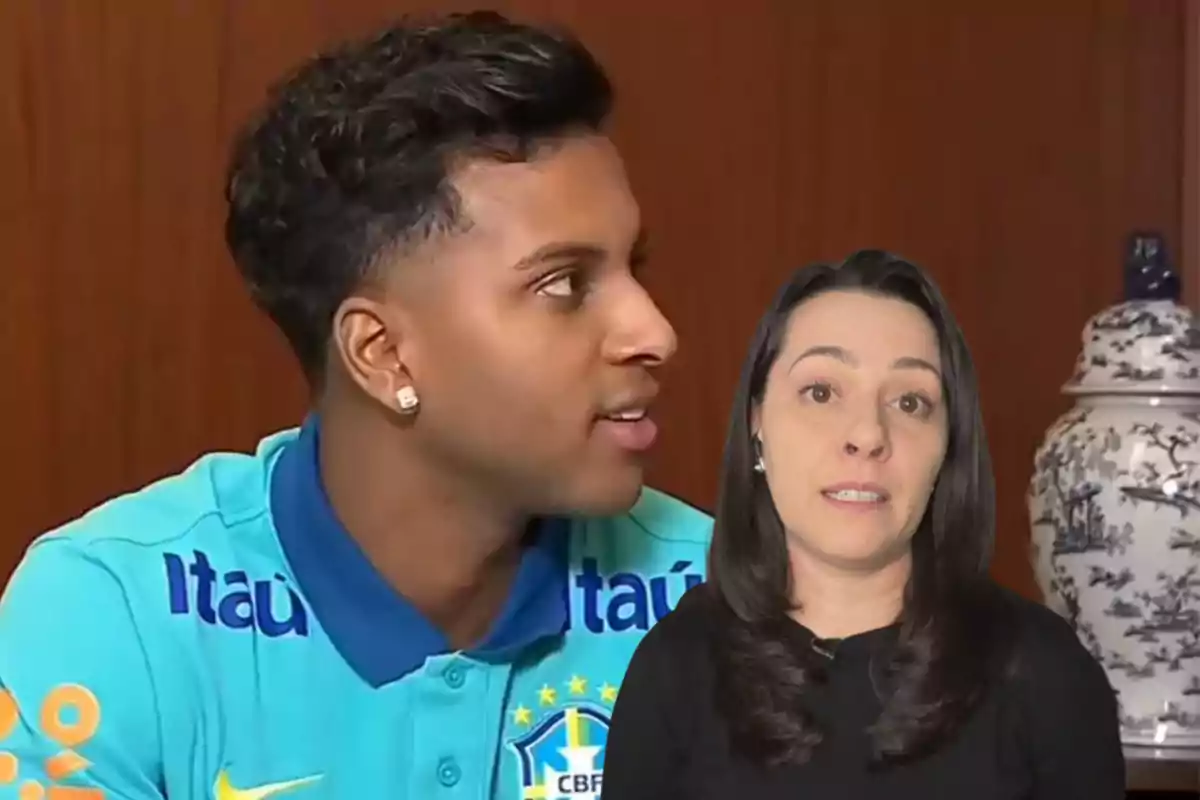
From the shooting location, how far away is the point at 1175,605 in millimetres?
1055

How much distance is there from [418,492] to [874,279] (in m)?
0.32

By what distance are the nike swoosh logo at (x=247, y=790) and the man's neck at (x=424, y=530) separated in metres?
0.13

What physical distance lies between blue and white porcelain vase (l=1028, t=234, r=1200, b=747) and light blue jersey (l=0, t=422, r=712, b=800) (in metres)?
0.30

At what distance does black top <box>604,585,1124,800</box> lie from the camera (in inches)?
28.4

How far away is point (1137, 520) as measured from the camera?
1.05 meters

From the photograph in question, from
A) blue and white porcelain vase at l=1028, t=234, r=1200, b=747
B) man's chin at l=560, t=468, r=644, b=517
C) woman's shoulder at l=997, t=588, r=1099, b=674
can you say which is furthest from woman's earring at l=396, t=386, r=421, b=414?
blue and white porcelain vase at l=1028, t=234, r=1200, b=747

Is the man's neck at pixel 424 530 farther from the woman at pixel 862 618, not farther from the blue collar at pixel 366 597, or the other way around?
the woman at pixel 862 618

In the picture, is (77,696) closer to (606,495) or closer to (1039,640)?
(606,495)

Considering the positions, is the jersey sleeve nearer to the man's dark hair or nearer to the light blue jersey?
the light blue jersey

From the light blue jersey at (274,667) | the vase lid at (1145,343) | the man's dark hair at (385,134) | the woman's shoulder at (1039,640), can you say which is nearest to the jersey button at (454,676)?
the light blue jersey at (274,667)

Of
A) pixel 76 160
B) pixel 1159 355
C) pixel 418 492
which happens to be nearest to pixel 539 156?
pixel 418 492

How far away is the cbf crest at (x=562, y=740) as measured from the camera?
0.94m

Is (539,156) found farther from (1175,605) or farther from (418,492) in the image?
(1175,605)

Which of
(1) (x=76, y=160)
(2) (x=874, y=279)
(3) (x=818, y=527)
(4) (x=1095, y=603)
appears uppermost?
(1) (x=76, y=160)
